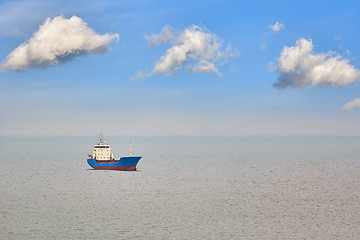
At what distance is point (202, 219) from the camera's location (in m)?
52.0

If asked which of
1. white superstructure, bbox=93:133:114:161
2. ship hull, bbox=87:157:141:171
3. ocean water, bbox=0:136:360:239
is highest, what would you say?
white superstructure, bbox=93:133:114:161

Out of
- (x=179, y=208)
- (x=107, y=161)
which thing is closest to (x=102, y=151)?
(x=107, y=161)

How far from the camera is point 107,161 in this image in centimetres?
11419

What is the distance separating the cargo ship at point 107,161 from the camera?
110812mm

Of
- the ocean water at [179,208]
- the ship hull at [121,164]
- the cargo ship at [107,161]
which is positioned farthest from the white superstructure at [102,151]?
the ocean water at [179,208]

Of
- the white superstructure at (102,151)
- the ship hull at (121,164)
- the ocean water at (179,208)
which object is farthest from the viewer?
the white superstructure at (102,151)

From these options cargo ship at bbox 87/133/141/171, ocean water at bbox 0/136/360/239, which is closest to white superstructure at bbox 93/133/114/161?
cargo ship at bbox 87/133/141/171

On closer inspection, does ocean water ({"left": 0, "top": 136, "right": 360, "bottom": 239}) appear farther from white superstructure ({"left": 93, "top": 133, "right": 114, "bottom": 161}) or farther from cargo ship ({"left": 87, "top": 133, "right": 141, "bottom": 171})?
white superstructure ({"left": 93, "top": 133, "right": 114, "bottom": 161})

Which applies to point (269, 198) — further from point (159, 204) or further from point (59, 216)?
point (59, 216)

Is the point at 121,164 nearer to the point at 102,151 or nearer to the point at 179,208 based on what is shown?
the point at 102,151

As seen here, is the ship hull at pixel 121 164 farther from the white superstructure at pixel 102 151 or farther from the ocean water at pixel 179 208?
the ocean water at pixel 179 208

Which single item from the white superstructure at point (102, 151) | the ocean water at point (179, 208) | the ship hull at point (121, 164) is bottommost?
the ocean water at point (179, 208)

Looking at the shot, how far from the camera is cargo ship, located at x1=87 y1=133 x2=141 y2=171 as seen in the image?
364ft

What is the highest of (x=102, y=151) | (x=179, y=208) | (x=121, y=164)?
(x=102, y=151)
